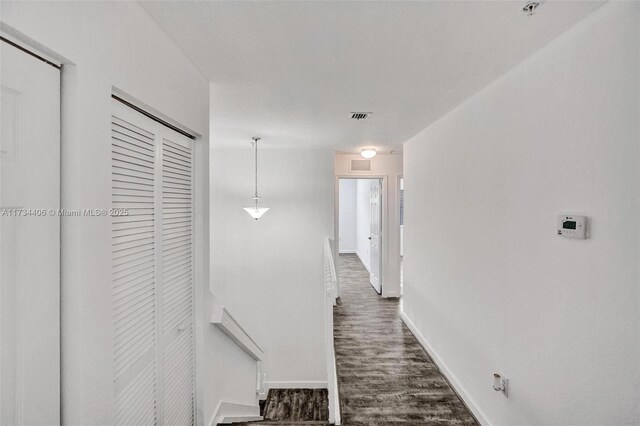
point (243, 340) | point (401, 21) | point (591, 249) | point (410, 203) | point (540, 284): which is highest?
point (401, 21)

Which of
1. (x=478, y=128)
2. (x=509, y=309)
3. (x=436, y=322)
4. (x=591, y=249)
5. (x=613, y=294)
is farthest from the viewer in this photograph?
(x=436, y=322)

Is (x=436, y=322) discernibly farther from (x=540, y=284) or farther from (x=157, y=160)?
(x=157, y=160)

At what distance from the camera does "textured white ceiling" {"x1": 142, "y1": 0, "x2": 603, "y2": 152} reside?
4.74 feet

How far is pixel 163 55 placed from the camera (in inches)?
63.5

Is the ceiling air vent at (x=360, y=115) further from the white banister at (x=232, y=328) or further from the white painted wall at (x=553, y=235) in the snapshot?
the white banister at (x=232, y=328)

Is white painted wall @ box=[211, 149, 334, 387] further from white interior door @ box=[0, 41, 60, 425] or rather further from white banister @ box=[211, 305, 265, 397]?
white interior door @ box=[0, 41, 60, 425]

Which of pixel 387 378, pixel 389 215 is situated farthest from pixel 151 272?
pixel 389 215

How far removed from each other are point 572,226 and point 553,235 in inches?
6.6

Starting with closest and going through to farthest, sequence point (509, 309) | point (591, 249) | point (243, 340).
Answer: point (591, 249)
point (509, 309)
point (243, 340)

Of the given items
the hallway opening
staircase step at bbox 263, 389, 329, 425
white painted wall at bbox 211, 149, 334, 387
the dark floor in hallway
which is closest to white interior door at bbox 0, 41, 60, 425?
the dark floor in hallway

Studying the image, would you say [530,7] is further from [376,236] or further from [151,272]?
[376,236]

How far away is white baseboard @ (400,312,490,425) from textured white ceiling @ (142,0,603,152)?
95.6 inches

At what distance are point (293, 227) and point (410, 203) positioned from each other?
1.89 m

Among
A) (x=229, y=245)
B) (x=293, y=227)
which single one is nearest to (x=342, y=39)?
(x=293, y=227)
